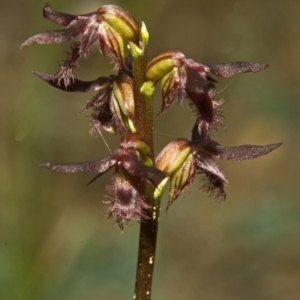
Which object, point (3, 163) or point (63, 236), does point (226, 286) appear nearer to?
point (63, 236)

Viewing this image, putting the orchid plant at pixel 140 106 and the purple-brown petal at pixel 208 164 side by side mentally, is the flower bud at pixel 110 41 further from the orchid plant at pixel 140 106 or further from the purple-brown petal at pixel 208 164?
the purple-brown petal at pixel 208 164

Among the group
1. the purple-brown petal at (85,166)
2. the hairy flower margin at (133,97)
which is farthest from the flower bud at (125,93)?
the purple-brown petal at (85,166)

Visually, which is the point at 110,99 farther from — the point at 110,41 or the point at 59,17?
the point at 59,17

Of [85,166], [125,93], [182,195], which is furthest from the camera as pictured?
[182,195]

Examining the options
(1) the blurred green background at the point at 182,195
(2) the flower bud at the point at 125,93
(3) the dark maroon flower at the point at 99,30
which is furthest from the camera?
(1) the blurred green background at the point at 182,195

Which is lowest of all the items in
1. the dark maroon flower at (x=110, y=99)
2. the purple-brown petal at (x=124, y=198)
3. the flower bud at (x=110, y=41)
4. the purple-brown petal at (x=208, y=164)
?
the purple-brown petal at (x=124, y=198)

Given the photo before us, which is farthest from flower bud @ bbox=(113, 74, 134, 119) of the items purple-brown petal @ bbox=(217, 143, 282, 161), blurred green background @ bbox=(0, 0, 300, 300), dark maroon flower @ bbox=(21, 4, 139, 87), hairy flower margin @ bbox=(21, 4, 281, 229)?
blurred green background @ bbox=(0, 0, 300, 300)

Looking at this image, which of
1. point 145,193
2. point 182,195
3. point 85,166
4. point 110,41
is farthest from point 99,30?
point 182,195
